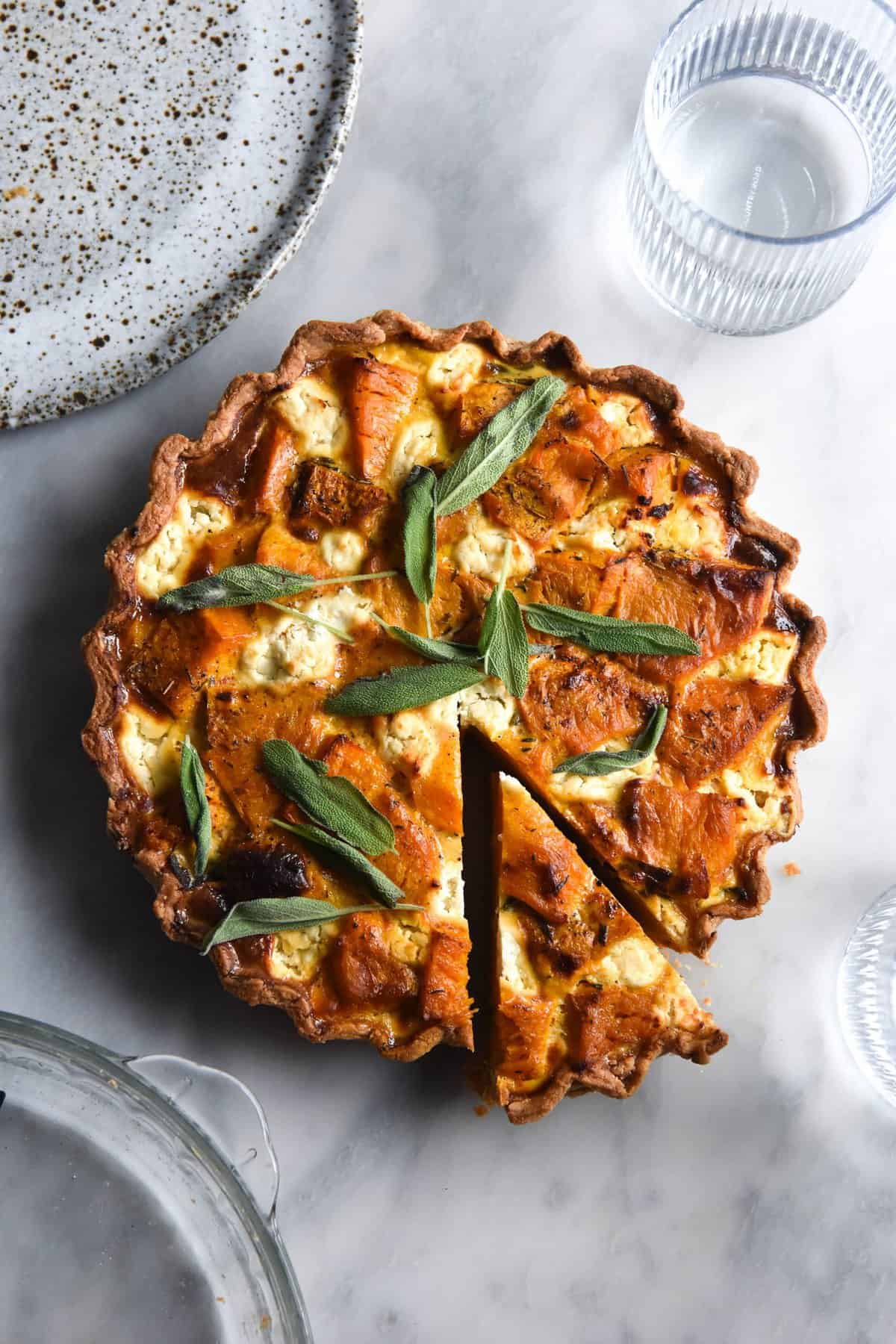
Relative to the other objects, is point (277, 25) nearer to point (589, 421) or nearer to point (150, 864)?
point (589, 421)

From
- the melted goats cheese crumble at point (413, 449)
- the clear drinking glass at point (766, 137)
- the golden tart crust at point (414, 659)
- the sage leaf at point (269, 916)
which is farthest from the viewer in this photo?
the clear drinking glass at point (766, 137)

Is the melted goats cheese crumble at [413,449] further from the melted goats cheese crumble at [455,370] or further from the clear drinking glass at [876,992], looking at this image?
the clear drinking glass at [876,992]

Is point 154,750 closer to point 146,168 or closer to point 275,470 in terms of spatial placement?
point 275,470

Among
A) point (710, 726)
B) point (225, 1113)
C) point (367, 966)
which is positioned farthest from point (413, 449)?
point (225, 1113)

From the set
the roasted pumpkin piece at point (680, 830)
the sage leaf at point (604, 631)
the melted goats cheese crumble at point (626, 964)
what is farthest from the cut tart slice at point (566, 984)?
the sage leaf at point (604, 631)

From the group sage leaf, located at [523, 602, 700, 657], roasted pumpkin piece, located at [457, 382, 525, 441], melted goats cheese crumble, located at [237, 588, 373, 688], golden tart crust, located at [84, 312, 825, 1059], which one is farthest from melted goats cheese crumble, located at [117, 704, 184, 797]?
roasted pumpkin piece, located at [457, 382, 525, 441]
